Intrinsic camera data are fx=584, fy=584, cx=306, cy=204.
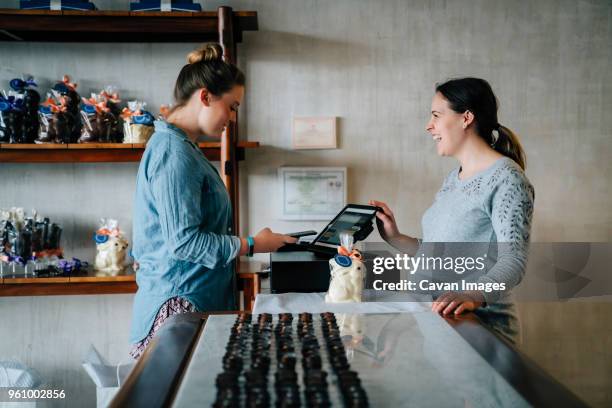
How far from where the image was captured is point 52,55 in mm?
2766

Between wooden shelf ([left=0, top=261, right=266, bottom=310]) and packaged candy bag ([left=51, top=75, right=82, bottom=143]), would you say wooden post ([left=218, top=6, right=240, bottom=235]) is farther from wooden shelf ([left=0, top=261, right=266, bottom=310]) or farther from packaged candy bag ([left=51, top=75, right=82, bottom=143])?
packaged candy bag ([left=51, top=75, right=82, bottom=143])

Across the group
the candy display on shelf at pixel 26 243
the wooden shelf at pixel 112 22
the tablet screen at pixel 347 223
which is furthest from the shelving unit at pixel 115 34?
the tablet screen at pixel 347 223

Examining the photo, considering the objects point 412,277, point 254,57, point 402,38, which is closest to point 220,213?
point 412,277

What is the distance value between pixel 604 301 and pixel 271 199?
1.74m

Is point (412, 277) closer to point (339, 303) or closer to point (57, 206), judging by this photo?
point (339, 303)

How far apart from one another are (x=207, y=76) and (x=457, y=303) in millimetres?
970

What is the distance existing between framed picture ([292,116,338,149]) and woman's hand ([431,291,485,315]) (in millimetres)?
1634

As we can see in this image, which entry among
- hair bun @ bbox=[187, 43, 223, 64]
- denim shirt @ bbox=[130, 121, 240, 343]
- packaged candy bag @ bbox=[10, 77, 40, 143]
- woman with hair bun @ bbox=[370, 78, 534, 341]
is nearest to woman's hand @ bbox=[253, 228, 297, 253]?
denim shirt @ bbox=[130, 121, 240, 343]

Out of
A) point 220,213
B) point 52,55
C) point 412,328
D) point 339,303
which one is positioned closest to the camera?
point 412,328

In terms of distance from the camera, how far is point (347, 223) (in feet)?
6.04

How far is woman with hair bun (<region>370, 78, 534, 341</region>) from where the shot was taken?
1.31 metres

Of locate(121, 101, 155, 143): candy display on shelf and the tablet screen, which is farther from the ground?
locate(121, 101, 155, 143): candy display on shelf

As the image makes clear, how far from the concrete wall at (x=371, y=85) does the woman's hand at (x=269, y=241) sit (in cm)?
105

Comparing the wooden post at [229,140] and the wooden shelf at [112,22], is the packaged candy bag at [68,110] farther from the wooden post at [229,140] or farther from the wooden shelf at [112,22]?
the wooden post at [229,140]
